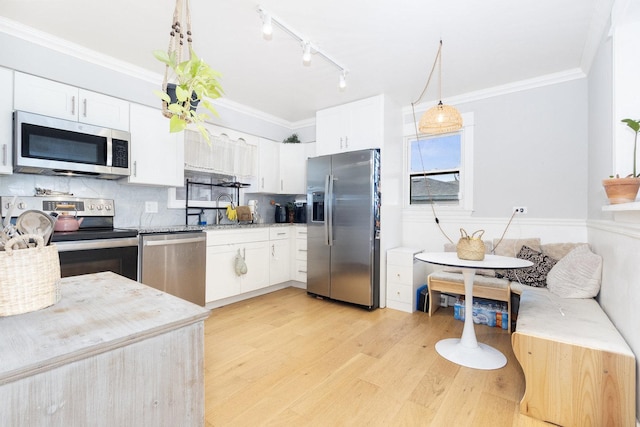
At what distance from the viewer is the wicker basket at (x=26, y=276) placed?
787mm

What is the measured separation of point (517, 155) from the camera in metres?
3.35

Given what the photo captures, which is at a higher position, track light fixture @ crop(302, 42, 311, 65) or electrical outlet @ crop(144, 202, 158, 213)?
track light fixture @ crop(302, 42, 311, 65)

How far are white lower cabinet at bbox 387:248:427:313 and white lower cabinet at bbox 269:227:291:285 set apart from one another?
145 cm

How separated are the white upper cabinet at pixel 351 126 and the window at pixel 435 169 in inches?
27.2

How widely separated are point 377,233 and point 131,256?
8.09 feet

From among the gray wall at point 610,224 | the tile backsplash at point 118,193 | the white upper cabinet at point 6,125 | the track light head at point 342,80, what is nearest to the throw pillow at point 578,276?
the gray wall at point 610,224

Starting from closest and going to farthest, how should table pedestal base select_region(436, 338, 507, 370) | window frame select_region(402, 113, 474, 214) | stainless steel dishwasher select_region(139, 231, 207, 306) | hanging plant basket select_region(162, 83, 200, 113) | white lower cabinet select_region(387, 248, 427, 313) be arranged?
1. hanging plant basket select_region(162, 83, 200, 113)
2. table pedestal base select_region(436, 338, 507, 370)
3. stainless steel dishwasher select_region(139, 231, 207, 306)
4. white lower cabinet select_region(387, 248, 427, 313)
5. window frame select_region(402, 113, 474, 214)

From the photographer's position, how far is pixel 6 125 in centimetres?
231

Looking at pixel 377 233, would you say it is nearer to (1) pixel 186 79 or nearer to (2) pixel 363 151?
(2) pixel 363 151

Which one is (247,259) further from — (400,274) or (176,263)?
(400,274)

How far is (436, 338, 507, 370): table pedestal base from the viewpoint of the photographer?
7.34 ft

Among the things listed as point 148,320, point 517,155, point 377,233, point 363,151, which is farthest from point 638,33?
point 148,320

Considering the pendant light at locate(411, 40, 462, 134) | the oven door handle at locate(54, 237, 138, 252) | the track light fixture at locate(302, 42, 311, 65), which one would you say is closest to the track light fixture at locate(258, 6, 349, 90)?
the track light fixture at locate(302, 42, 311, 65)

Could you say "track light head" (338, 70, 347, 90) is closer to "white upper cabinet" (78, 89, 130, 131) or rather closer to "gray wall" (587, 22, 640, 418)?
"gray wall" (587, 22, 640, 418)
